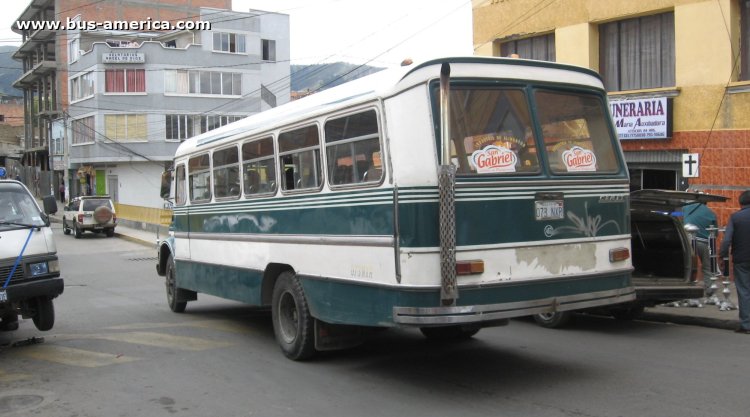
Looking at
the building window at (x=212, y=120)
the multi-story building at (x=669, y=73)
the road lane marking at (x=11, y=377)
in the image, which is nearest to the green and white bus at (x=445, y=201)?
the road lane marking at (x=11, y=377)

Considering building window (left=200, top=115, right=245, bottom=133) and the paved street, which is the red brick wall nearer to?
the paved street

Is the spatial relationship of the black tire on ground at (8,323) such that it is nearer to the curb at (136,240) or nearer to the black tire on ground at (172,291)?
the black tire on ground at (172,291)

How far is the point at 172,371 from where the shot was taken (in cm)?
728

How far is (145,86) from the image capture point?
48938 mm

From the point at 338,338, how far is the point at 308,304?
504mm

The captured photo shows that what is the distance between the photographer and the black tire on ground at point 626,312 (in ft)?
31.7

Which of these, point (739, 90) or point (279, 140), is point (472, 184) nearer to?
point (279, 140)

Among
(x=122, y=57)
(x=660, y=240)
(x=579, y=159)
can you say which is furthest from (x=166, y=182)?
(x=122, y=57)

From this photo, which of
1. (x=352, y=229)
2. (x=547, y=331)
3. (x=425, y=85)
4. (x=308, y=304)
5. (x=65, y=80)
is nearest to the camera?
(x=425, y=85)

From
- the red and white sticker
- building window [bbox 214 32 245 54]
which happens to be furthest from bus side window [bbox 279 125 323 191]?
building window [bbox 214 32 245 54]

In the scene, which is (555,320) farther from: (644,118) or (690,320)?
(644,118)

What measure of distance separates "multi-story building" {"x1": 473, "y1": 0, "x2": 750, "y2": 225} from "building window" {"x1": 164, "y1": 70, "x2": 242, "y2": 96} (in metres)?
37.2

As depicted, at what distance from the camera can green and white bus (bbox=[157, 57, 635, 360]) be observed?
18.5 feet

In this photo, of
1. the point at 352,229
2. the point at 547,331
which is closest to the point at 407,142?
the point at 352,229
